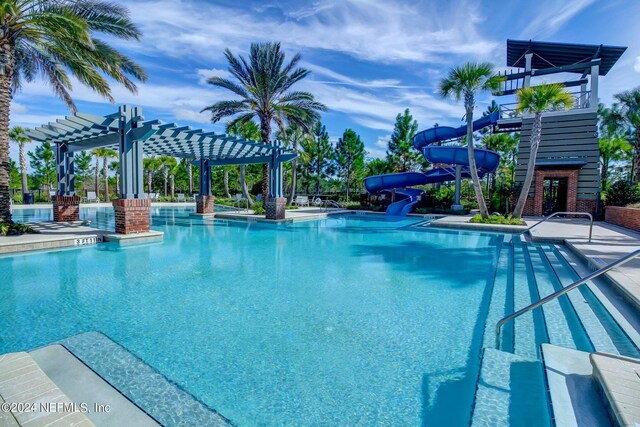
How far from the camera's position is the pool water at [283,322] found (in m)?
2.59

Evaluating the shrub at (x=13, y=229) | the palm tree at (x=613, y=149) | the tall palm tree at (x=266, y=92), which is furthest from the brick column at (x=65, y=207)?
the palm tree at (x=613, y=149)

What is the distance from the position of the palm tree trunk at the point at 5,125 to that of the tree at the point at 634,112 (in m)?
25.8

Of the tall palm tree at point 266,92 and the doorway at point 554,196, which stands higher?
the tall palm tree at point 266,92

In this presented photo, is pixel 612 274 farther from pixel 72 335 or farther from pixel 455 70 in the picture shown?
pixel 455 70

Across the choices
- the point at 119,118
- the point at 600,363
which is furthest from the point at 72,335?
the point at 119,118

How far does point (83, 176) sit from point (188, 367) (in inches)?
1950

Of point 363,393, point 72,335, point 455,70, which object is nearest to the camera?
point 363,393

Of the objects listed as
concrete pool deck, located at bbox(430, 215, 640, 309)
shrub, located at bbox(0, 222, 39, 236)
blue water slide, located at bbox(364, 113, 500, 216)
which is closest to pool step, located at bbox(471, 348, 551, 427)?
concrete pool deck, located at bbox(430, 215, 640, 309)

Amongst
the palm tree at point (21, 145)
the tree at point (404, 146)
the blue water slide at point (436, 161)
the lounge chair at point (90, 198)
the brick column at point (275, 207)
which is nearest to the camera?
the brick column at point (275, 207)

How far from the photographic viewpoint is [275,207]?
1550 centimetres

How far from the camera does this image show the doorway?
749 inches

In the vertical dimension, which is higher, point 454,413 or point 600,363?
point 600,363

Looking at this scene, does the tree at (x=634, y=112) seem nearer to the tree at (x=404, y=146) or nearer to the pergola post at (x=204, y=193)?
the tree at (x=404, y=146)

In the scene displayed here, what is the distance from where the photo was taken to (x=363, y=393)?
2.64m
